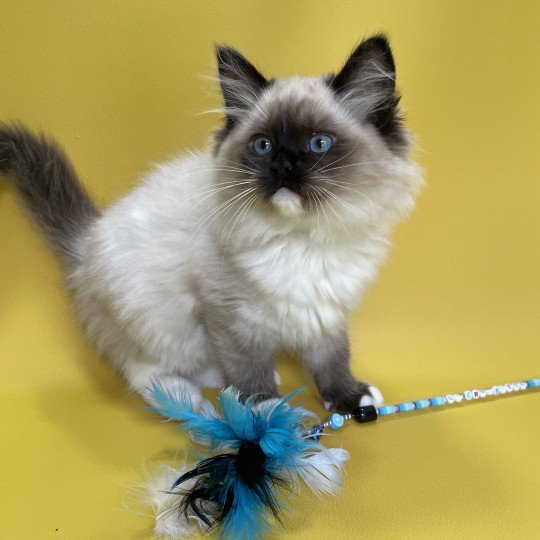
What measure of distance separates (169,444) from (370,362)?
68 centimetres

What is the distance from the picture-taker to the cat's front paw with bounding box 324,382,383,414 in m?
1.48

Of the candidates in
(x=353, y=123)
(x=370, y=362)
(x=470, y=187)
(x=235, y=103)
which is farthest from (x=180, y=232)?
(x=470, y=187)

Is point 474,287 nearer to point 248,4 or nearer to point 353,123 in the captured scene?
point 353,123

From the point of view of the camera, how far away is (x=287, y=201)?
3.71 feet

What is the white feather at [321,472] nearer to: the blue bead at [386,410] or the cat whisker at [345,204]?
the blue bead at [386,410]

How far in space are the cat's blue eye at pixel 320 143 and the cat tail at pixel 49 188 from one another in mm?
811

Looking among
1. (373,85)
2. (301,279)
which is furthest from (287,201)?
(373,85)

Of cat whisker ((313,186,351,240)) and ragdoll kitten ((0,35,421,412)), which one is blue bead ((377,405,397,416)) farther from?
cat whisker ((313,186,351,240))

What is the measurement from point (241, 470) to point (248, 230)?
49cm

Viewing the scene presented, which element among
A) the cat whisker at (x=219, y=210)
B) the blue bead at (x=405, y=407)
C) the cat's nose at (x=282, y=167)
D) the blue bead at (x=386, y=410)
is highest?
the cat's nose at (x=282, y=167)

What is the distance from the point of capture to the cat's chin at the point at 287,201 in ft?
3.71

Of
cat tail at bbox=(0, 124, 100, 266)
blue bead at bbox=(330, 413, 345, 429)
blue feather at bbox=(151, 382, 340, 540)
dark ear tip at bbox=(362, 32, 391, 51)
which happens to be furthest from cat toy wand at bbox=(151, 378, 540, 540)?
dark ear tip at bbox=(362, 32, 391, 51)

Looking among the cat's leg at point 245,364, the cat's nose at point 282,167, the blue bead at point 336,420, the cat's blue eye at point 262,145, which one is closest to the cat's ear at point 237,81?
the cat's blue eye at point 262,145

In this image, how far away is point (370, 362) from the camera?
1.75 metres
